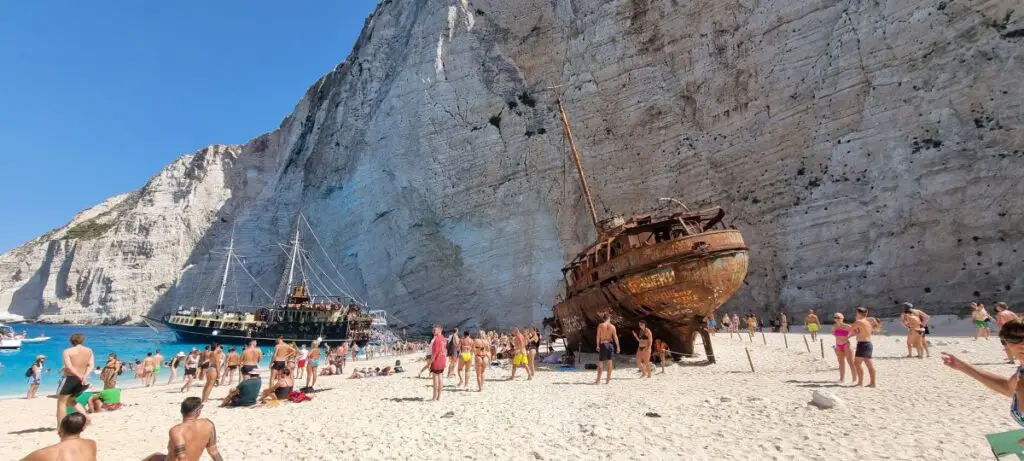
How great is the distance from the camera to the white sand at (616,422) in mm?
5359

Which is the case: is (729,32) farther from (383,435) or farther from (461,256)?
(383,435)

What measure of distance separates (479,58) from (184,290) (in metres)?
49.7

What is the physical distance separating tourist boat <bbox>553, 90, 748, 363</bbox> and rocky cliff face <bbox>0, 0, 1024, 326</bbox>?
14233mm

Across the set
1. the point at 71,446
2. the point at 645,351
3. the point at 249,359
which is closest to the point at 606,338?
the point at 645,351

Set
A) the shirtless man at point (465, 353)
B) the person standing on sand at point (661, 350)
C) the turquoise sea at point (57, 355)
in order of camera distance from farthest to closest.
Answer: the turquoise sea at point (57, 355) → the person standing on sand at point (661, 350) → the shirtless man at point (465, 353)

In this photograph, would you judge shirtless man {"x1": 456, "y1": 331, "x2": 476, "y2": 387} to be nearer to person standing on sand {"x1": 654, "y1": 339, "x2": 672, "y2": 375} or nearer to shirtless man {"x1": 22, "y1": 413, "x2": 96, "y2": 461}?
person standing on sand {"x1": 654, "y1": 339, "x2": 672, "y2": 375}

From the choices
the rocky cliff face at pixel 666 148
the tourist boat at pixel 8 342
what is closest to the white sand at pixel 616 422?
the rocky cliff face at pixel 666 148

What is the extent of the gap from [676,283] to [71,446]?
1249 cm

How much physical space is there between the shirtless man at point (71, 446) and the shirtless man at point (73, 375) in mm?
4023

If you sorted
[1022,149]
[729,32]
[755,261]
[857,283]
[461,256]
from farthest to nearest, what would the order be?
1. [461,256]
2. [729,32]
3. [755,261]
4. [857,283]
5. [1022,149]

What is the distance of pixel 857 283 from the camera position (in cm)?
2370

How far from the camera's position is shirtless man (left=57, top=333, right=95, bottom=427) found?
255 inches

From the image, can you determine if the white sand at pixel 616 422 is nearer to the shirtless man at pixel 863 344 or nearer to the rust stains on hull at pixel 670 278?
the shirtless man at pixel 863 344

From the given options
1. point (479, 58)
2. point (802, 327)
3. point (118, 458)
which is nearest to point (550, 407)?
point (118, 458)
